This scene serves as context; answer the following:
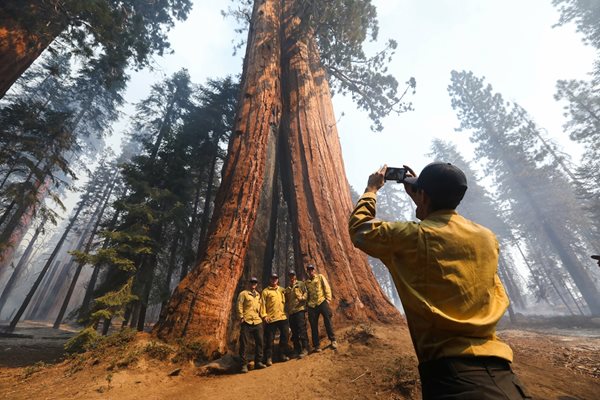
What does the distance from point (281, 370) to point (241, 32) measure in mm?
16615

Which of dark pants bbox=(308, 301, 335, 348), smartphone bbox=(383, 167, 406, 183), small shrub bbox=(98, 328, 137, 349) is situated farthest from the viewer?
dark pants bbox=(308, 301, 335, 348)

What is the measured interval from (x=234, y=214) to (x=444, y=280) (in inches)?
247

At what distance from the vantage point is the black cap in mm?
1766

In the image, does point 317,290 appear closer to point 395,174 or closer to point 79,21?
point 395,174

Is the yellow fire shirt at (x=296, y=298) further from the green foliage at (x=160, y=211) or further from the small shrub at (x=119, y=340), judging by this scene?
the green foliage at (x=160, y=211)

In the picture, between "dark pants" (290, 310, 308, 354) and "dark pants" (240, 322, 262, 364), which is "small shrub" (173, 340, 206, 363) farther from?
"dark pants" (290, 310, 308, 354)

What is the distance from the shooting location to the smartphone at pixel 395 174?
2129 millimetres

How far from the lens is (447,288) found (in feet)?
4.92

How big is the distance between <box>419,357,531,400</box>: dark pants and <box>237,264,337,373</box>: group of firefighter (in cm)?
483

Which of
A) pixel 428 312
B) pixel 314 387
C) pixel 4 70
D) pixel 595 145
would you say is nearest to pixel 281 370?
pixel 314 387

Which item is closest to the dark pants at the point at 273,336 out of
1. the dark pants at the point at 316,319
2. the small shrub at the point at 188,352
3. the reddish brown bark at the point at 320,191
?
the dark pants at the point at 316,319

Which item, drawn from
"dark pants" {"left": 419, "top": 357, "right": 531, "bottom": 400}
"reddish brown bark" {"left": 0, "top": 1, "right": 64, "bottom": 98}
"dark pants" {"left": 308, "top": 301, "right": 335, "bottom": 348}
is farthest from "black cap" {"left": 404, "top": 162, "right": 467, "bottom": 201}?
"reddish brown bark" {"left": 0, "top": 1, "right": 64, "bottom": 98}

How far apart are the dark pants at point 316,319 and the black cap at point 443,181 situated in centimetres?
485

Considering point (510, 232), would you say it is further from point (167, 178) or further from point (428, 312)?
point (428, 312)
